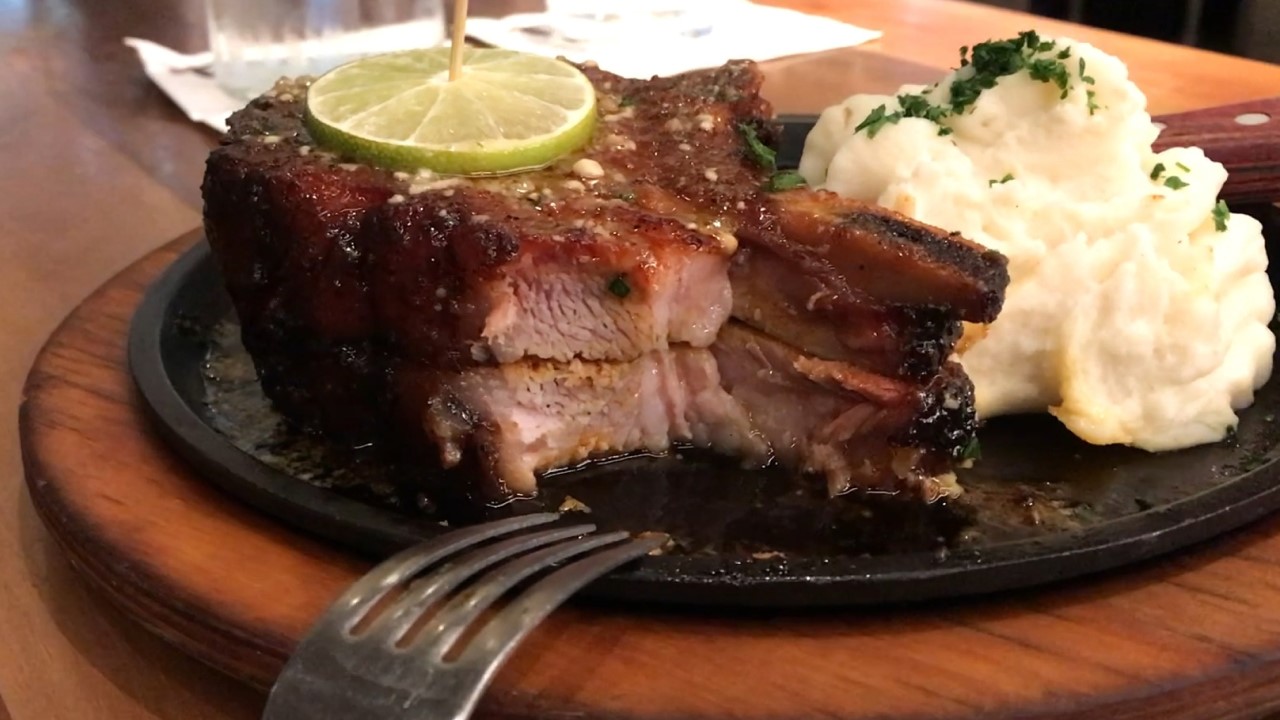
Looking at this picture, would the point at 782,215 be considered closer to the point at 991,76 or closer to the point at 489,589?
the point at 991,76

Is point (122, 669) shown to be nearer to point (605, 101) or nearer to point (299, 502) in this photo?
point (299, 502)

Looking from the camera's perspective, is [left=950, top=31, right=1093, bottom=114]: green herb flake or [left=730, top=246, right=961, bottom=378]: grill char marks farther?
[left=950, top=31, right=1093, bottom=114]: green herb flake

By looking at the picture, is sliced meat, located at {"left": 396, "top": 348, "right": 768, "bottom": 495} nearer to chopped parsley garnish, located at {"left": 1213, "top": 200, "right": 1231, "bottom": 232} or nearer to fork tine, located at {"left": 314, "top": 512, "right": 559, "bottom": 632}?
fork tine, located at {"left": 314, "top": 512, "right": 559, "bottom": 632}

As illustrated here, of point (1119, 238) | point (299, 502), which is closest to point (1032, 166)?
point (1119, 238)

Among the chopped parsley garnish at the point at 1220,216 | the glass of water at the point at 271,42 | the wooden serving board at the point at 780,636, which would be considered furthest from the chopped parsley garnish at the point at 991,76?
the glass of water at the point at 271,42

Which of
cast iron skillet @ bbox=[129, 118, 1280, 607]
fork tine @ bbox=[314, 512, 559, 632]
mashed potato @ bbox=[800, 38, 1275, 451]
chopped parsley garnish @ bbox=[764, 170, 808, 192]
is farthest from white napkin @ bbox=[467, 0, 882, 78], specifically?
fork tine @ bbox=[314, 512, 559, 632]

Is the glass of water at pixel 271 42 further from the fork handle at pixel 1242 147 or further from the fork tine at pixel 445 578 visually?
the fork tine at pixel 445 578
